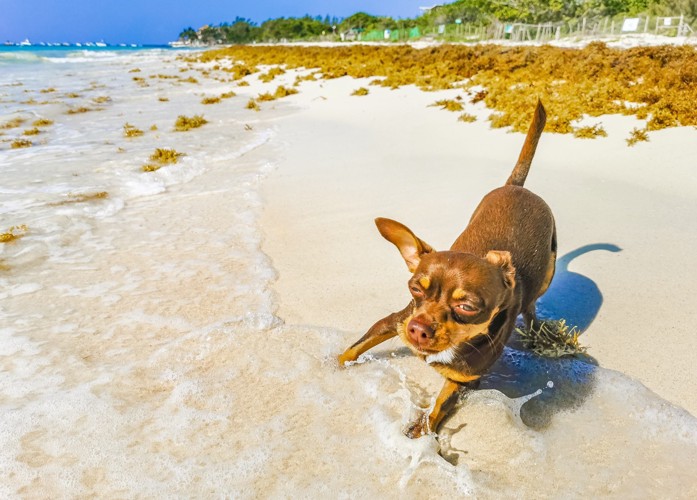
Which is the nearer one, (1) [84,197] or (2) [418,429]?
(2) [418,429]

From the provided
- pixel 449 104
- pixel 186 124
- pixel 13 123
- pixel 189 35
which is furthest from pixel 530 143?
pixel 189 35

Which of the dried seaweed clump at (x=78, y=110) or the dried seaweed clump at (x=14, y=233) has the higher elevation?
the dried seaweed clump at (x=78, y=110)

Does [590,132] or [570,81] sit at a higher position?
[570,81]

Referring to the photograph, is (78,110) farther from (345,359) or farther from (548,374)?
(548,374)

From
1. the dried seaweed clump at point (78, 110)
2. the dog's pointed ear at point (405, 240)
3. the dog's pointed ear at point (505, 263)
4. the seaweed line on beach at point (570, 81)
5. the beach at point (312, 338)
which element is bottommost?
the beach at point (312, 338)

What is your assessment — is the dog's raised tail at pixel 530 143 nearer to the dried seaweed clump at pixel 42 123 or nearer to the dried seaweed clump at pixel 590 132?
the dried seaweed clump at pixel 590 132

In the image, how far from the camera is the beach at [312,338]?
223 centimetres

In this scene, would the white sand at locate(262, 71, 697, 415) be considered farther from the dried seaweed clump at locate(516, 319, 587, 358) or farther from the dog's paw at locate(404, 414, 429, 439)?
the dog's paw at locate(404, 414, 429, 439)

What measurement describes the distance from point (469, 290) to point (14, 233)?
5.13m

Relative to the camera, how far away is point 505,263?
2197 millimetres

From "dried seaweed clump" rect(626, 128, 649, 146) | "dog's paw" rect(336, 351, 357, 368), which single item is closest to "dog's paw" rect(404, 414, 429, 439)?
"dog's paw" rect(336, 351, 357, 368)

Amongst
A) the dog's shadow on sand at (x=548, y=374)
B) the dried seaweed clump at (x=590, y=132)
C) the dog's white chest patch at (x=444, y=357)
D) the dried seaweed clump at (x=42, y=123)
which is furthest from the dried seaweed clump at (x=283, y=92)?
the dog's white chest patch at (x=444, y=357)

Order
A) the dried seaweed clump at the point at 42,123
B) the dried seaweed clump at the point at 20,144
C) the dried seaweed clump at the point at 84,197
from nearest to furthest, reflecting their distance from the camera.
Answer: the dried seaweed clump at the point at 84,197 → the dried seaweed clump at the point at 20,144 → the dried seaweed clump at the point at 42,123

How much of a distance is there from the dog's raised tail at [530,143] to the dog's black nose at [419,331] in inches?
76.3
